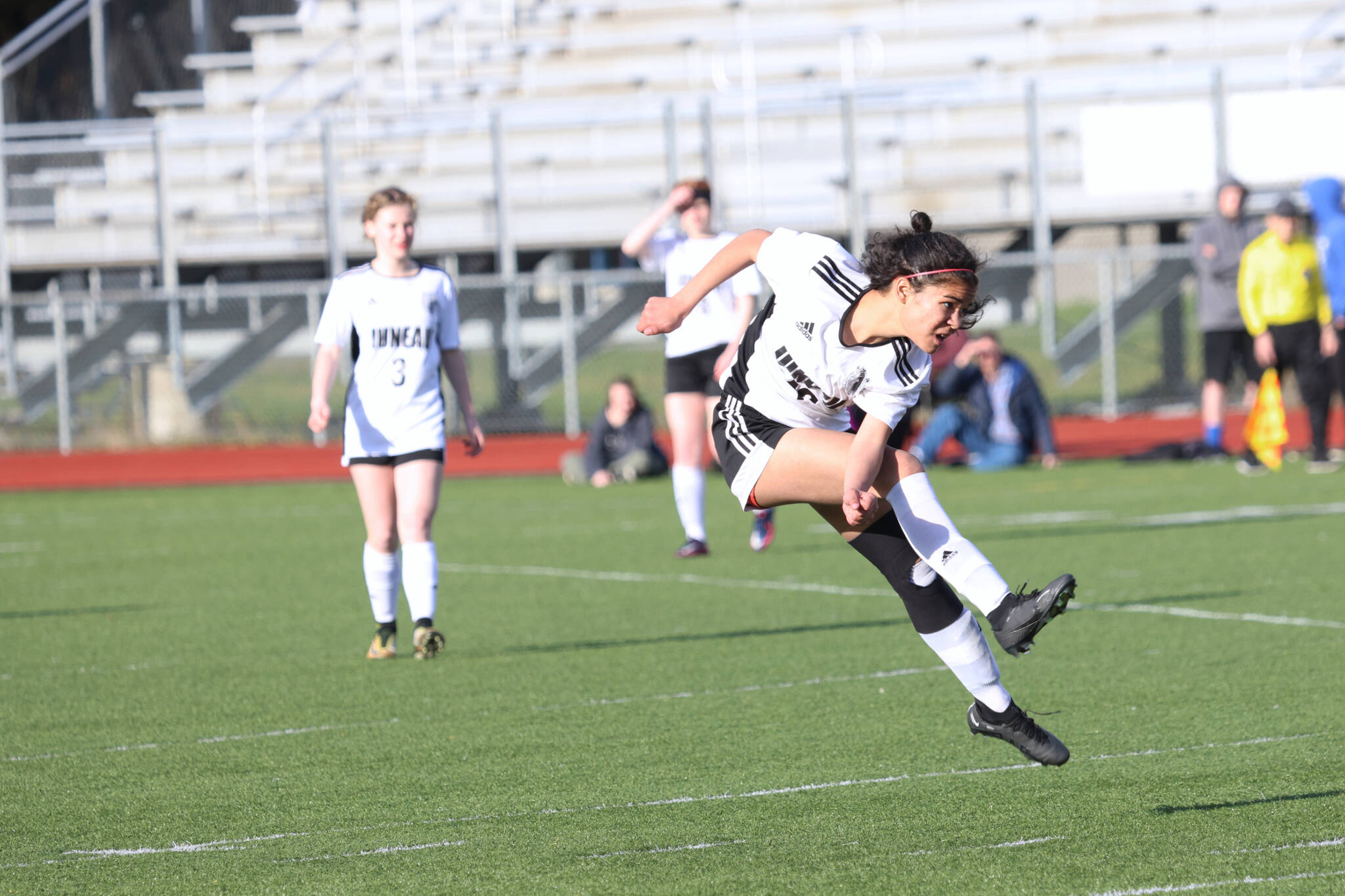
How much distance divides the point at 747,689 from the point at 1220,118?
1687 centimetres

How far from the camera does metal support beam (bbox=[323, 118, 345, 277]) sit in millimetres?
22516

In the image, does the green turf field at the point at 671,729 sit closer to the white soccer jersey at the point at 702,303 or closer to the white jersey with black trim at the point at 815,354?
the white jersey with black trim at the point at 815,354

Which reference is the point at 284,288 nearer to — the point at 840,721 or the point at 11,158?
the point at 11,158

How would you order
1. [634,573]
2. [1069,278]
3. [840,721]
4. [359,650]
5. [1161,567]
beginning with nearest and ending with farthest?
[840,721], [359,650], [1161,567], [634,573], [1069,278]

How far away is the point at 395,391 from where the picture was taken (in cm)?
780

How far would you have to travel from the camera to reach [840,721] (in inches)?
245

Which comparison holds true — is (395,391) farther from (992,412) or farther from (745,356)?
(992,412)

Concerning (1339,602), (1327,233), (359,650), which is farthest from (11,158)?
(1339,602)

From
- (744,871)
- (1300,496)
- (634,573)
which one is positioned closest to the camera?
(744,871)

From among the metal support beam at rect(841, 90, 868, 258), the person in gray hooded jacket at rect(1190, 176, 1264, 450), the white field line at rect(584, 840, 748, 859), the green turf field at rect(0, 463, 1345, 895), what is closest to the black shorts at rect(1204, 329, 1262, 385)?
the person in gray hooded jacket at rect(1190, 176, 1264, 450)

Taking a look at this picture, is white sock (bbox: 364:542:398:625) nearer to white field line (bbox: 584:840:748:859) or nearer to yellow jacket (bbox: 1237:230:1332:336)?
white field line (bbox: 584:840:748:859)

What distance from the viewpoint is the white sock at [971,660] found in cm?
503

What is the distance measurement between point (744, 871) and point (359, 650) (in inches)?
164

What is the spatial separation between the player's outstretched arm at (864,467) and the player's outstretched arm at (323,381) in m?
3.34
